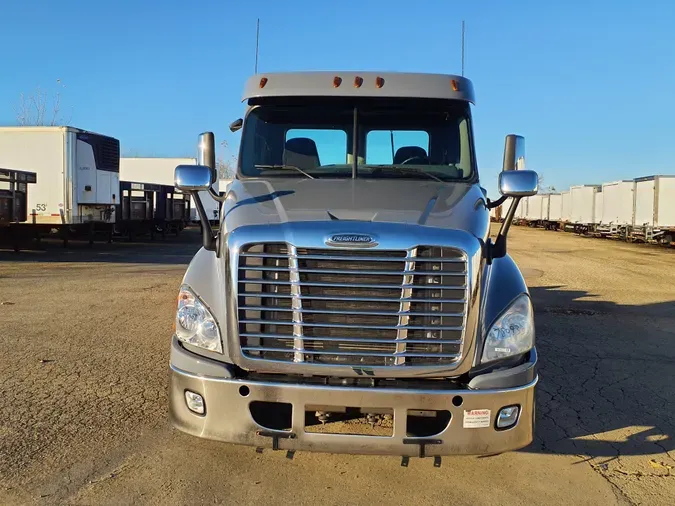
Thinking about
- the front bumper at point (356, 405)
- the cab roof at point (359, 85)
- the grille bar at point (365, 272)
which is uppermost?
the cab roof at point (359, 85)

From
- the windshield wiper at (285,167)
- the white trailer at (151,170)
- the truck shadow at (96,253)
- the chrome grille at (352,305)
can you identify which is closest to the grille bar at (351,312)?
the chrome grille at (352,305)

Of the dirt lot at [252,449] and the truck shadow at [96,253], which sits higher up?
the truck shadow at [96,253]

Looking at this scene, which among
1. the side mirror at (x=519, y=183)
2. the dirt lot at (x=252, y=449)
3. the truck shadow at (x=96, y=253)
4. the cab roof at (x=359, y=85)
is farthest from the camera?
the truck shadow at (x=96, y=253)

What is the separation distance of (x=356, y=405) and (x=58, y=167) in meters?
16.2

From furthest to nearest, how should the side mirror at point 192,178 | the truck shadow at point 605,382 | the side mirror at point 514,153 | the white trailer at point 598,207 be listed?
the white trailer at point 598,207, the side mirror at point 514,153, the truck shadow at point 605,382, the side mirror at point 192,178

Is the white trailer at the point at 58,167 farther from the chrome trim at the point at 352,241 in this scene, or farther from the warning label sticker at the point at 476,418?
the warning label sticker at the point at 476,418

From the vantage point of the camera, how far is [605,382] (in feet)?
17.8

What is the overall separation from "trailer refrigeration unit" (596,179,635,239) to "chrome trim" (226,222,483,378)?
3005 centimetres

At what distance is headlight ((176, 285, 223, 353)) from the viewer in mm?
3176

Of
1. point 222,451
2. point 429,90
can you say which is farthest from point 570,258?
point 222,451

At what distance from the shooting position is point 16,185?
15062mm

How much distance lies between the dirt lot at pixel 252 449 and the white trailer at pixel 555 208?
38901 mm

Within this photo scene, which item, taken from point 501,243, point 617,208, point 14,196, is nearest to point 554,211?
point 617,208

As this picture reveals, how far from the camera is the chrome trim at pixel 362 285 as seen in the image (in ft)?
9.93
